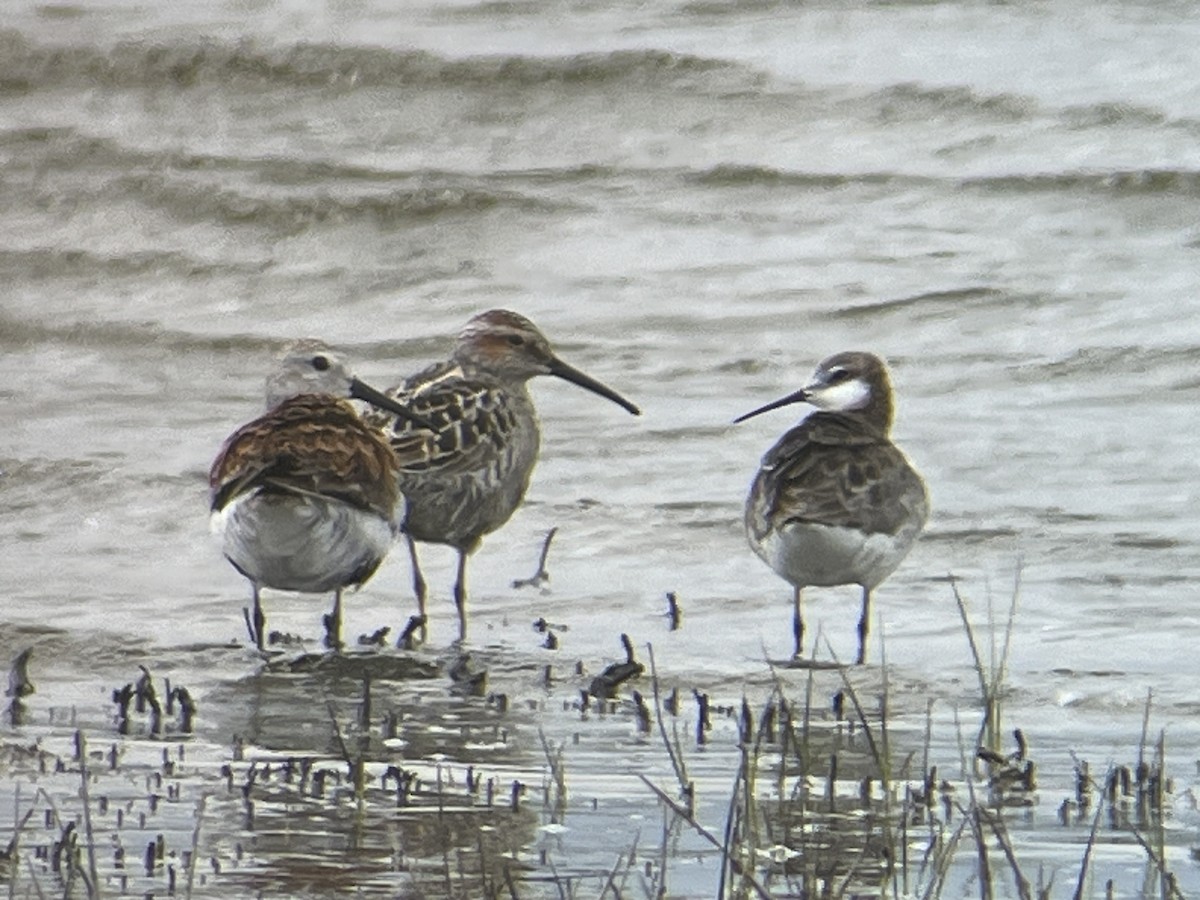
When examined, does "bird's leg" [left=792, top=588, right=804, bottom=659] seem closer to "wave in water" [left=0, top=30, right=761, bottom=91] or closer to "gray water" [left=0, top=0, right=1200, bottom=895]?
"gray water" [left=0, top=0, right=1200, bottom=895]

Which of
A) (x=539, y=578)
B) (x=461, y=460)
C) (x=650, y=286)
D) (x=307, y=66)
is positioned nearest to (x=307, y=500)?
(x=461, y=460)

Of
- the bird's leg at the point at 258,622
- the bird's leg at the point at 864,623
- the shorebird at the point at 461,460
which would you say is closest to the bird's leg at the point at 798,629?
the bird's leg at the point at 864,623

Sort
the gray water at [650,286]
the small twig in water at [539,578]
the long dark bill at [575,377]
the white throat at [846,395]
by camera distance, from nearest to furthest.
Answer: the gray water at [650,286] → the white throat at [846,395] → the small twig in water at [539,578] → the long dark bill at [575,377]

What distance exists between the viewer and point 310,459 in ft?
26.1

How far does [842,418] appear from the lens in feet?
29.5

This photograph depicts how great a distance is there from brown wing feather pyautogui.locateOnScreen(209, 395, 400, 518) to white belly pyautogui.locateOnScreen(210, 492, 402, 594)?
40mm

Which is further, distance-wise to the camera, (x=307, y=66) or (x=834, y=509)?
(x=307, y=66)

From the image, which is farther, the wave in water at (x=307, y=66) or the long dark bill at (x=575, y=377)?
the wave in water at (x=307, y=66)

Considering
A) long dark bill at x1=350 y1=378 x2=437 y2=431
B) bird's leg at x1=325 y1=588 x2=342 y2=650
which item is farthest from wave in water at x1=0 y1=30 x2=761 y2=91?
bird's leg at x1=325 y1=588 x2=342 y2=650

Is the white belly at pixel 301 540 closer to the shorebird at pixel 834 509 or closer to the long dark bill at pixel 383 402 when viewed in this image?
the long dark bill at pixel 383 402

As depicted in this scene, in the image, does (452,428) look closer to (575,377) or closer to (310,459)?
(575,377)

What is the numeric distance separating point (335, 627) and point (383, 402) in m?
0.96

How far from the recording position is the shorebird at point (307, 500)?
7.88 metres

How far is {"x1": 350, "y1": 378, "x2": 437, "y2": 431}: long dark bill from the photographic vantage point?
9125 mm
